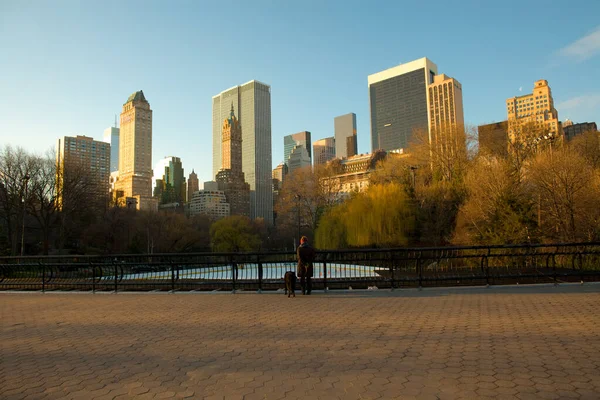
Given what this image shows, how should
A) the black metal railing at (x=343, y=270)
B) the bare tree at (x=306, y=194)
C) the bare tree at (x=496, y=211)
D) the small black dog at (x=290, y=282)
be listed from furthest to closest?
1. the bare tree at (x=306, y=194)
2. the bare tree at (x=496, y=211)
3. the black metal railing at (x=343, y=270)
4. the small black dog at (x=290, y=282)

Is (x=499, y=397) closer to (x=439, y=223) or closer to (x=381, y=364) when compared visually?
(x=381, y=364)

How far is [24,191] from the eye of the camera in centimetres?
4147

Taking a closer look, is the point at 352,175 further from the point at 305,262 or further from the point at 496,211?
the point at 305,262

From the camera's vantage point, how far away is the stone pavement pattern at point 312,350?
4.58m

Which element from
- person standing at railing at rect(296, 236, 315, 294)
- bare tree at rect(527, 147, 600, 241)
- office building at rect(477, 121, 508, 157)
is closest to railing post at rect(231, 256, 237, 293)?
person standing at railing at rect(296, 236, 315, 294)

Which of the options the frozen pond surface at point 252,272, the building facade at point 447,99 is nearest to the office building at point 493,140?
the frozen pond surface at point 252,272

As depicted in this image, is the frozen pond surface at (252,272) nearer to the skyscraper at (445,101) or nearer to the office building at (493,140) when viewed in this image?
the office building at (493,140)

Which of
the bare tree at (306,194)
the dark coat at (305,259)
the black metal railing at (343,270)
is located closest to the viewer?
the dark coat at (305,259)

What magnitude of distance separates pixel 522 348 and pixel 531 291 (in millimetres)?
7177

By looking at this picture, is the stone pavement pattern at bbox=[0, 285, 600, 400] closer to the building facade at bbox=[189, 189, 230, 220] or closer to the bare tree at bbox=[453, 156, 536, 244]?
the bare tree at bbox=[453, 156, 536, 244]

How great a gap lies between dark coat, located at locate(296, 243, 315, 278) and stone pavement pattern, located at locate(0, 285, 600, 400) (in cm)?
155

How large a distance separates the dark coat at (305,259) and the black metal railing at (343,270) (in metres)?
1.19

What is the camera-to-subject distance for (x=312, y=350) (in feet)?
20.1

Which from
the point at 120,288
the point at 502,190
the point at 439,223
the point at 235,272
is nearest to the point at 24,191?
the point at 120,288
